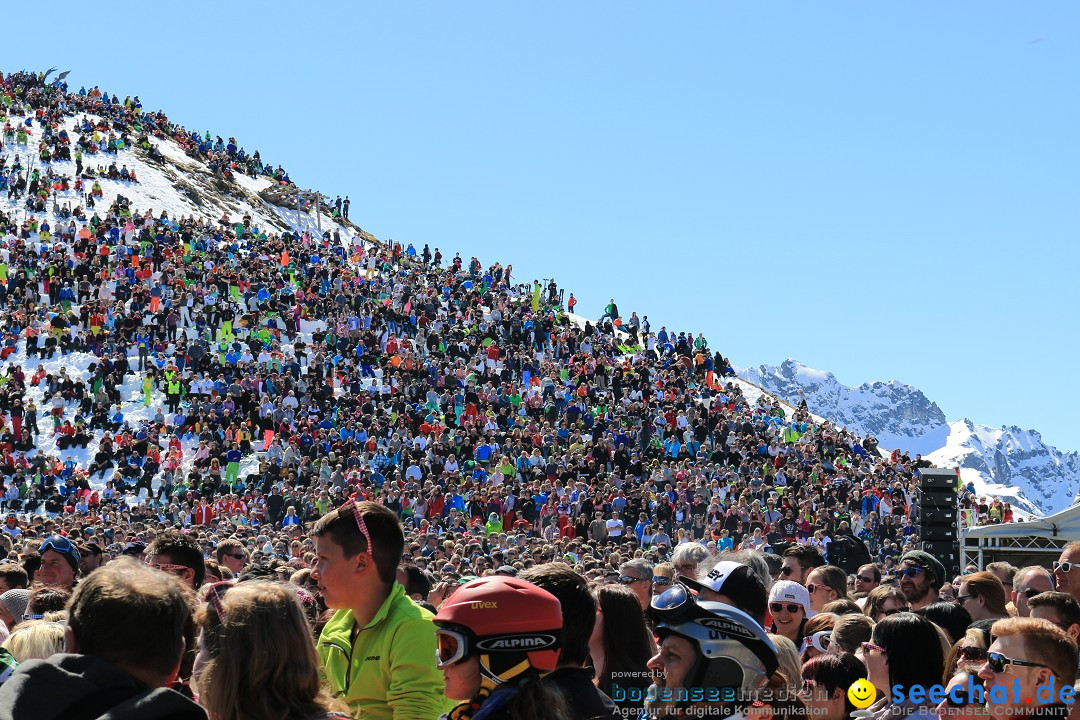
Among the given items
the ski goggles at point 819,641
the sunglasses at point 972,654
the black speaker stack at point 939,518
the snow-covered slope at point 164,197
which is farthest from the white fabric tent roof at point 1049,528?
the snow-covered slope at point 164,197

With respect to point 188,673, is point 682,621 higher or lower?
higher

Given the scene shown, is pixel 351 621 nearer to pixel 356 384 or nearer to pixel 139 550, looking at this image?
pixel 139 550

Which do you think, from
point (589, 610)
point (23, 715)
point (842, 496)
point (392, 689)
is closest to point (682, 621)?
point (589, 610)

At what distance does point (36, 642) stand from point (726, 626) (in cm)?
279

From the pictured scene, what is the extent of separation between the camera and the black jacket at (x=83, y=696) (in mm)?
3078

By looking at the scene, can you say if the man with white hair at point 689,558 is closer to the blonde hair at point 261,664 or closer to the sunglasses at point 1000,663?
the sunglasses at point 1000,663

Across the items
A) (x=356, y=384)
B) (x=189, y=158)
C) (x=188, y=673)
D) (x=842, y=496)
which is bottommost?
(x=188, y=673)

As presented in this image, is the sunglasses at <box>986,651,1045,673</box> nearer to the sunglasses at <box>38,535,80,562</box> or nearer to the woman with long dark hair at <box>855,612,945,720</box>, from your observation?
the woman with long dark hair at <box>855,612,945,720</box>

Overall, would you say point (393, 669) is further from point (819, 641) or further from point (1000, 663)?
point (819, 641)

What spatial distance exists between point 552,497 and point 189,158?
43695mm

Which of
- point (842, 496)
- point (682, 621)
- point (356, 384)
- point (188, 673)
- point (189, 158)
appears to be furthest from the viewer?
point (189, 158)

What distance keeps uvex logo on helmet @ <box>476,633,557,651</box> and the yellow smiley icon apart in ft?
7.59

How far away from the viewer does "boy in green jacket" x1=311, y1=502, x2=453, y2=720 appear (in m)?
4.69

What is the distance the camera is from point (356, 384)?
3997 cm
